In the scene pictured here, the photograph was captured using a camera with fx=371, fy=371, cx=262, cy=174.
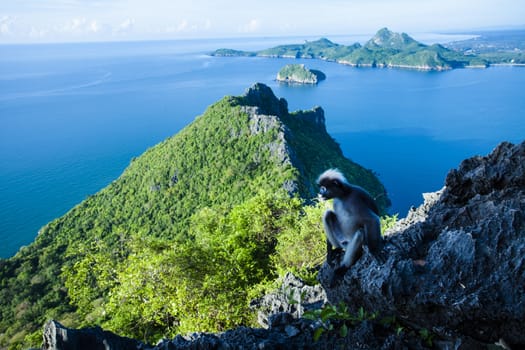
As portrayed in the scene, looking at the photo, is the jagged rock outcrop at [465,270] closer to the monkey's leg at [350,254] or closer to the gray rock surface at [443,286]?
the gray rock surface at [443,286]

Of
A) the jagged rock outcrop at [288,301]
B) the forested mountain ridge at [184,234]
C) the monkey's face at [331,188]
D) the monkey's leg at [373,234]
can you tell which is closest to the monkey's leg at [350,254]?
the monkey's leg at [373,234]

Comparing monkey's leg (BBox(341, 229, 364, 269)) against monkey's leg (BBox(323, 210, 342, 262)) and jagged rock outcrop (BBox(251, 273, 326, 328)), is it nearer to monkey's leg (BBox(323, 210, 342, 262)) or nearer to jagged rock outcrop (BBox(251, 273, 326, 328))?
monkey's leg (BBox(323, 210, 342, 262))

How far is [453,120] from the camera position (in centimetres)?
9631

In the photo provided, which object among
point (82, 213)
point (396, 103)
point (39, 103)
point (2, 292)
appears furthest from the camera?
point (39, 103)

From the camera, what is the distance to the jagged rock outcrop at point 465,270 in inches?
168

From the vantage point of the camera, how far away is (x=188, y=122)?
4141 inches

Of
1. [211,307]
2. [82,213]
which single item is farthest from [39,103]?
[211,307]

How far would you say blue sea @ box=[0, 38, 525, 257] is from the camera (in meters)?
70.9

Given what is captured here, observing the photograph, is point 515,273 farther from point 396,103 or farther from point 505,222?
point 396,103

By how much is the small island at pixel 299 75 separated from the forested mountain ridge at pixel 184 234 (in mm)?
84041

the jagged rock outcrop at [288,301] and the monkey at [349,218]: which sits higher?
the monkey at [349,218]

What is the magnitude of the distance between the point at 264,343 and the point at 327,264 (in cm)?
178

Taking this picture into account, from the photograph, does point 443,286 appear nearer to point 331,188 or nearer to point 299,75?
point 331,188

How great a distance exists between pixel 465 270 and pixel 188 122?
4116 inches
